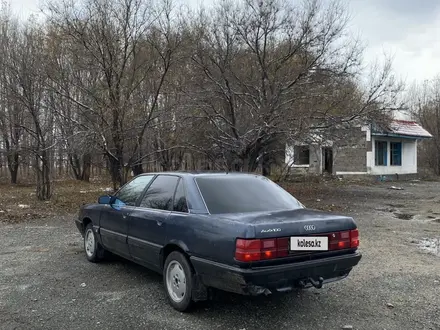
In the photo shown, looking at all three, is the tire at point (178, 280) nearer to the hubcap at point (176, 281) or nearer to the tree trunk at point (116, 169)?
the hubcap at point (176, 281)

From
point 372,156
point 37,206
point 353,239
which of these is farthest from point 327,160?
point 353,239

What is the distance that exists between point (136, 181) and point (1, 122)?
20.3 m

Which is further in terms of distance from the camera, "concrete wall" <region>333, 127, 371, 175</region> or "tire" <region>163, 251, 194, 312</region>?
"concrete wall" <region>333, 127, 371, 175</region>

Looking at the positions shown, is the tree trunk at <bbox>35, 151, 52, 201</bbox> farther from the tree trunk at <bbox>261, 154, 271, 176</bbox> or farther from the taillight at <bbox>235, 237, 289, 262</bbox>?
the taillight at <bbox>235, 237, 289, 262</bbox>

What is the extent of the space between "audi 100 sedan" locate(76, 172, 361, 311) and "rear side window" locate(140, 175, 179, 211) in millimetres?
16

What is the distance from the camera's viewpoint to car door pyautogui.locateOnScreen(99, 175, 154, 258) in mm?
5512

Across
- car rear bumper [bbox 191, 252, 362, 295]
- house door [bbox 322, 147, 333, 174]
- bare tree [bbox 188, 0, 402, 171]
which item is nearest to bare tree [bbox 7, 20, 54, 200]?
bare tree [bbox 188, 0, 402, 171]

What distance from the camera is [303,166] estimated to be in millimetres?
28922

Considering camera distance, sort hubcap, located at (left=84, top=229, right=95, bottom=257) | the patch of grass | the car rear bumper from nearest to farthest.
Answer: the car rear bumper → hubcap, located at (left=84, top=229, right=95, bottom=257) → the patch of grass

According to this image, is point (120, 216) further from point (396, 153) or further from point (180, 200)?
point (396, 153)

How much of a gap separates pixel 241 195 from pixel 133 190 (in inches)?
69.6

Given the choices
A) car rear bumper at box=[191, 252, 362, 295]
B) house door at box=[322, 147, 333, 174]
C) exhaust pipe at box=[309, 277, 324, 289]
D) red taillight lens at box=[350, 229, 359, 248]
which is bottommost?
exhaust pipe at box=[309, 277, 324, 289]

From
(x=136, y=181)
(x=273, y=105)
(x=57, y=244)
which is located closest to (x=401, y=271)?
(x=136, y=181)

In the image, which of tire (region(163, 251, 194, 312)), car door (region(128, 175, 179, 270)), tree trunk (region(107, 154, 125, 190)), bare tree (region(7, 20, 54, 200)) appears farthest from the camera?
tree trunk (region(107, 154, 125, 190))
